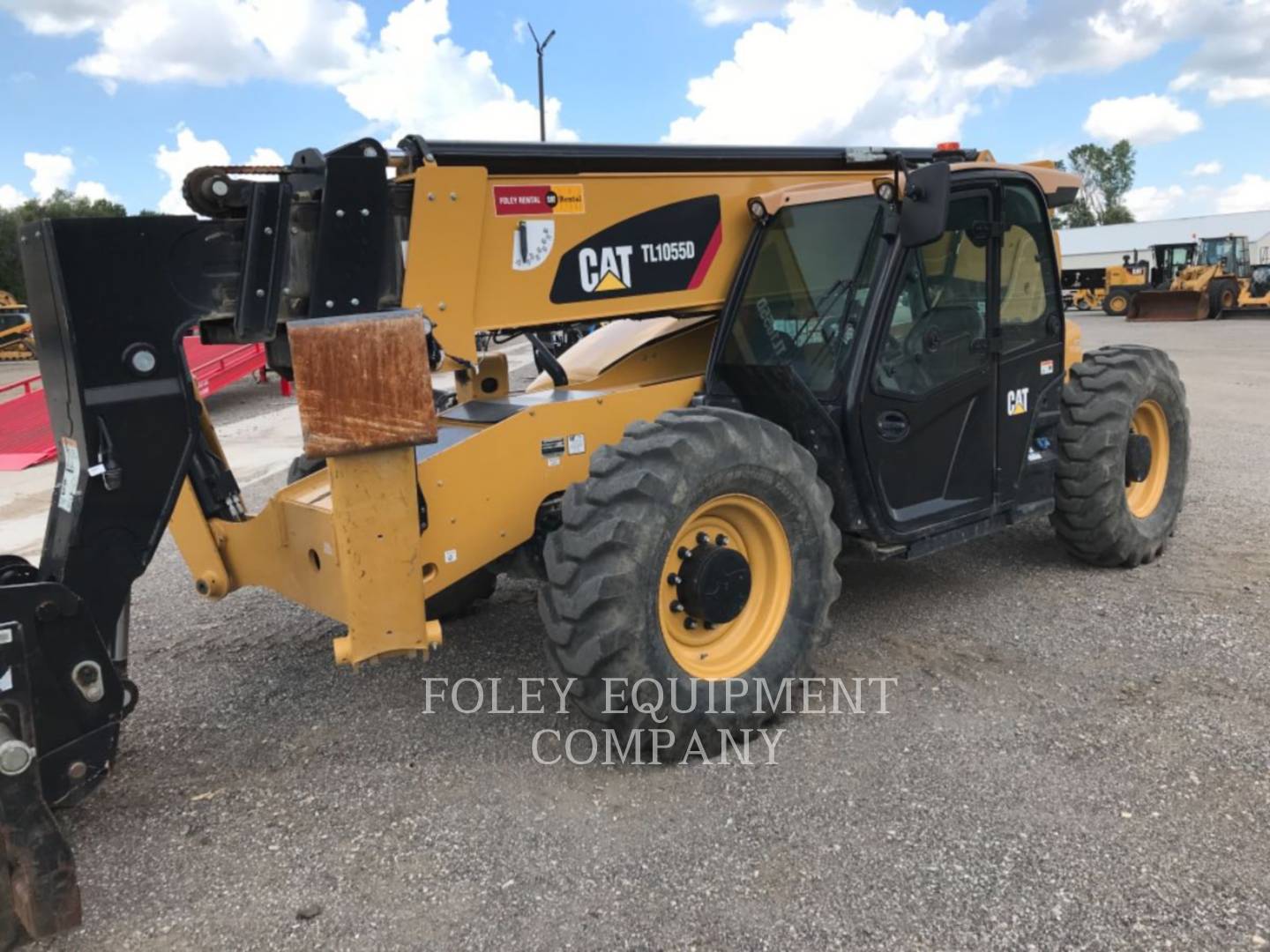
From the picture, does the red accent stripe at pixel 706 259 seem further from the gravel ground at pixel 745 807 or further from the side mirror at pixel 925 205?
the gravel ground at pixel 745 807

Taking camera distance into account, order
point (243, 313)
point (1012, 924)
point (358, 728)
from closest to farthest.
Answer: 1. point (1012, 924)
2. point (243, 313)
3. point (358, 728)

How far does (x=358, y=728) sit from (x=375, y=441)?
1402 millimetres

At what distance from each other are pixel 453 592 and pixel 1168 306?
30.1 meters

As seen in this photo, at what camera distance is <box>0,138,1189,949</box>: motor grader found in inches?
114

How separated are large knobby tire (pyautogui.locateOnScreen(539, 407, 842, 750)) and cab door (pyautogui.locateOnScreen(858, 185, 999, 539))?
0.63m

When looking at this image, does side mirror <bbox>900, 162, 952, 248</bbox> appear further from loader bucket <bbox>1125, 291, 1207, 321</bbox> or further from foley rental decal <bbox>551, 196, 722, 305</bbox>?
loader bucket <bbox>1125, 291, 1207, 321</bbox>

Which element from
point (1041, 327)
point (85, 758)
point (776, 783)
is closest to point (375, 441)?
point (85, 758)

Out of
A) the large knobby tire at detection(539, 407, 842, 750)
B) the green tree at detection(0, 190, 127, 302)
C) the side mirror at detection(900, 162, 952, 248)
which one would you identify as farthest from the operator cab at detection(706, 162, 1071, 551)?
the green tree at detection(0, 190, 127, 302)

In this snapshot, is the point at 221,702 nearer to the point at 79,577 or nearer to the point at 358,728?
the point at 358,728

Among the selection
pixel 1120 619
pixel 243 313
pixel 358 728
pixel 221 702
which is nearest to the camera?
pixel 243 313

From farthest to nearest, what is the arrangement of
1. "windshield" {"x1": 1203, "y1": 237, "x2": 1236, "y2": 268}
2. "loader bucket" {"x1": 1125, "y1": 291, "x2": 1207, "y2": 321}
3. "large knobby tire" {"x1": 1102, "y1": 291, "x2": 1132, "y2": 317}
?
"large knobby tire" {"x1": 1102, "y1": 291, "x2": 1132, "y2": 317}
"windshield" {"x1": 1203, "y1": 237, "x2": 1236, "y2": 268}
"loader bucket" {"x1": 1125, "y1": 291, "x2": 1207, "y2": 321}

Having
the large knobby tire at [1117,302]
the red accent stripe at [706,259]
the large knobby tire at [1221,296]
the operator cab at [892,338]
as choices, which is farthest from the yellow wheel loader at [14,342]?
the large knobby tire at [1221,296]

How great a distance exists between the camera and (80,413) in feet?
9.45

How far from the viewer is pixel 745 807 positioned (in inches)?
124
